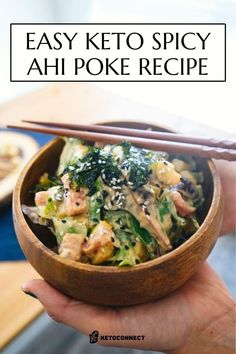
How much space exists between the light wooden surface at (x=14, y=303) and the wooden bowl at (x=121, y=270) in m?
0.19

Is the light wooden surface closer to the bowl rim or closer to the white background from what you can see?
the bowl rim

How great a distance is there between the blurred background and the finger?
0.42ft

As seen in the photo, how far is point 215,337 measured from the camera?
65cm

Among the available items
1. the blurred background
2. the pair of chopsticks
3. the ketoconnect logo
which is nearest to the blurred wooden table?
the blurred background

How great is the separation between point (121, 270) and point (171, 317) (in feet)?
0.62

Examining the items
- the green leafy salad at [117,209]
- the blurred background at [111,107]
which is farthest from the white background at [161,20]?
the green leafy salad at [117,209]

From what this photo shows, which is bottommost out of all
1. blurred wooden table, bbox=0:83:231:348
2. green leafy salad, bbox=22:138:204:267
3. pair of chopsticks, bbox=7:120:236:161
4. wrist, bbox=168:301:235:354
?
wrist, bbox=168:301:235:354

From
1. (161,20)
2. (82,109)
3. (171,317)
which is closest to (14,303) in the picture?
(171,317)

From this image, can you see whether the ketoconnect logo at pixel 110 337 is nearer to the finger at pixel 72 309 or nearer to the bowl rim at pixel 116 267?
the finger at pixel 72 309

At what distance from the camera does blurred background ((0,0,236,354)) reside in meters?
0.73

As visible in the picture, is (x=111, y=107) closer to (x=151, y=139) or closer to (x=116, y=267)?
(x=151, y=139)

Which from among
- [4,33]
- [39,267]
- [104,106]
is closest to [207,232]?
[39,267]

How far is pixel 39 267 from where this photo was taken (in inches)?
20.7

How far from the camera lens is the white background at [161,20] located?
114 cm
